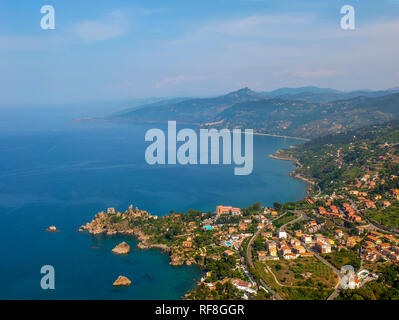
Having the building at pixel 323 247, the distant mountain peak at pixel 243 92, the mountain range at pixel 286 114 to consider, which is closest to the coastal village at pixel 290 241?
the building at pixel 323 247

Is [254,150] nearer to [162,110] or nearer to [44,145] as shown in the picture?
[44,145]

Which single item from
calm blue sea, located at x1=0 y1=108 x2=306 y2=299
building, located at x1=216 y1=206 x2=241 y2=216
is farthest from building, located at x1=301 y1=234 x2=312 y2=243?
calm blue sea, located at x1=0 y1=108 x2=306 y2=299

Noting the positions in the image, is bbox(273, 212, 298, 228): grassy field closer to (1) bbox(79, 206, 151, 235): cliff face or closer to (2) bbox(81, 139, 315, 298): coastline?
(2) bbox(81, 139, 315, 298): coastline

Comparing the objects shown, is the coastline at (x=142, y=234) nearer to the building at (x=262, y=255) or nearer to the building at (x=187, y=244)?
the building at (x=187, y=244)

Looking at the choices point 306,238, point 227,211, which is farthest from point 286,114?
point 306,238

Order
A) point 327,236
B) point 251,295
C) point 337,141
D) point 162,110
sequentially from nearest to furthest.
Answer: point 251,295 < point 327,236 < point 337,141 < point 162,110
